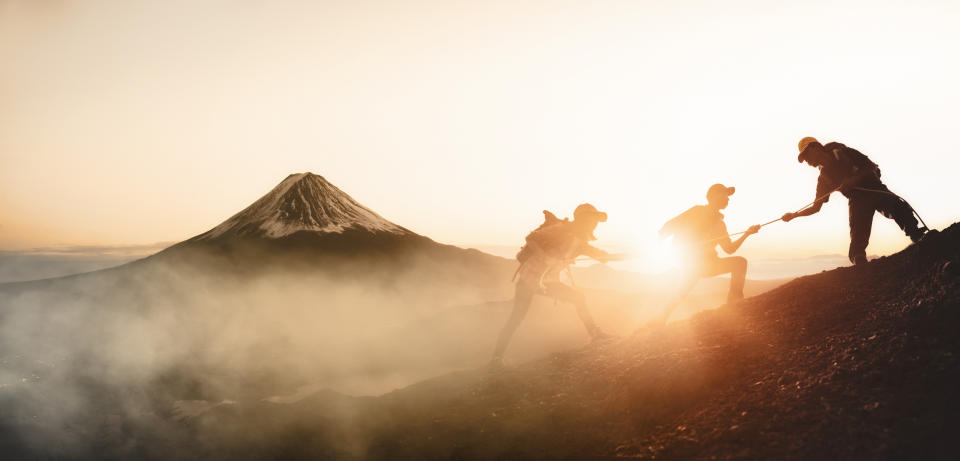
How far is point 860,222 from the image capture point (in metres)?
7.96

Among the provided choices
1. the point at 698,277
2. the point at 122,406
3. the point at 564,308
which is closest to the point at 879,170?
the point at 698,277

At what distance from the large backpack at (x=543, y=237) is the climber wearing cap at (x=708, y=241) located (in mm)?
1967

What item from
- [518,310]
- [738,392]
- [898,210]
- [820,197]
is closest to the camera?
[738,392]

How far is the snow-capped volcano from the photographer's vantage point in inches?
2357

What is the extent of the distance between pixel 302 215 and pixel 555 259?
184 ft

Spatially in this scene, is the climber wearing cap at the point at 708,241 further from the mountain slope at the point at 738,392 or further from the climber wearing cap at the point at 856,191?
the climber wearing cap at the point at 856,191

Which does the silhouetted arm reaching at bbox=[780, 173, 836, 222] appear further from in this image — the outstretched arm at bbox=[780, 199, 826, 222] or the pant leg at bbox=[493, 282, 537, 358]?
the pant leg at bbox=[493, 282, 537, 358]

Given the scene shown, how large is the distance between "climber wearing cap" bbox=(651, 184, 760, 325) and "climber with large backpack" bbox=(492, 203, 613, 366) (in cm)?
156

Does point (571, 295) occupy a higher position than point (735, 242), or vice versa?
point (735, 242)

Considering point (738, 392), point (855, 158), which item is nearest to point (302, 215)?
point (855, 158)

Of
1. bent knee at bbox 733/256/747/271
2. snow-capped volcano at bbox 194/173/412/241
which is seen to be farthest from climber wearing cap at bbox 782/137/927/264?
snow-capped volcano at bbox 194/173/412/241

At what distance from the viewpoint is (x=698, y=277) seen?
8516 millimetres

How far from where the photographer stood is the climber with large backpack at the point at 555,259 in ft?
32.6

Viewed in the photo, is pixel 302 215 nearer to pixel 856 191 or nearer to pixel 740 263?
pixel 740 263
